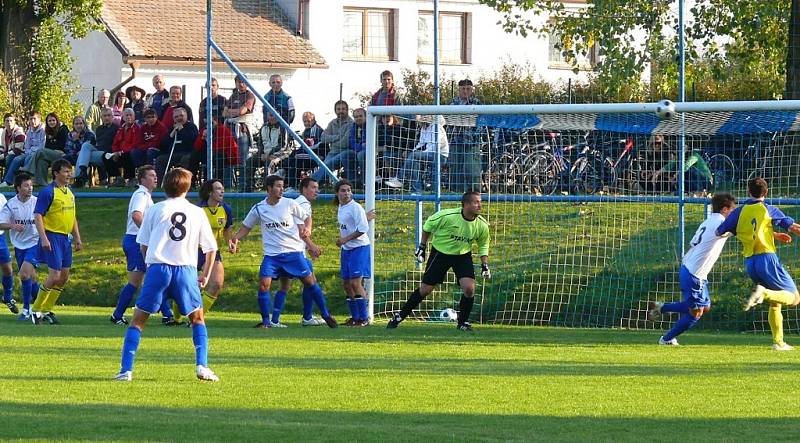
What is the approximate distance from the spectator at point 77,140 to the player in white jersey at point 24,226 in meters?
5.79

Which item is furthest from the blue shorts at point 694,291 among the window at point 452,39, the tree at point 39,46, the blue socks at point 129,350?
the window at point 452,39

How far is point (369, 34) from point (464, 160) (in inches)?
1020

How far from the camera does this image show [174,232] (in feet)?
36.5

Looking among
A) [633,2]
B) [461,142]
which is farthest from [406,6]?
[461,142]

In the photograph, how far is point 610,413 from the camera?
386 inches

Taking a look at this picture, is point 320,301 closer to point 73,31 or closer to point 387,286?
point 387,286

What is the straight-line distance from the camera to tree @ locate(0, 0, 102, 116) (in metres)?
31.4

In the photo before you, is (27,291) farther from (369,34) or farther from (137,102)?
(369,34)

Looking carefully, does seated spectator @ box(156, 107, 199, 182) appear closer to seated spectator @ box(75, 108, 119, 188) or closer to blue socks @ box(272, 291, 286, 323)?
seated spectator @ box(75, 108, 119, 188)

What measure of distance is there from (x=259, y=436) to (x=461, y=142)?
40.0ft

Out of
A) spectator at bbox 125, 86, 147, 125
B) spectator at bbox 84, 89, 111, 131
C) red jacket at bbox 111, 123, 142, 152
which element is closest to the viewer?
red jacket at bbox 111, 123, 142, 152

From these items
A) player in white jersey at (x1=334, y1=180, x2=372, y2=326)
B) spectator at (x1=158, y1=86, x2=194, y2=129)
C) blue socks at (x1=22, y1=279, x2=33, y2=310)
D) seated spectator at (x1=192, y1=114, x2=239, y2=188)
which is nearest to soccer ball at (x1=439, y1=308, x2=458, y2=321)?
player in white jersey at (x1=334, y1=180, x2=372, y2=326)

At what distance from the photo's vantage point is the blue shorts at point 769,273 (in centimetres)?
1495

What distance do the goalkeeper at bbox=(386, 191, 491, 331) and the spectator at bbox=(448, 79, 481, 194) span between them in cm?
332
